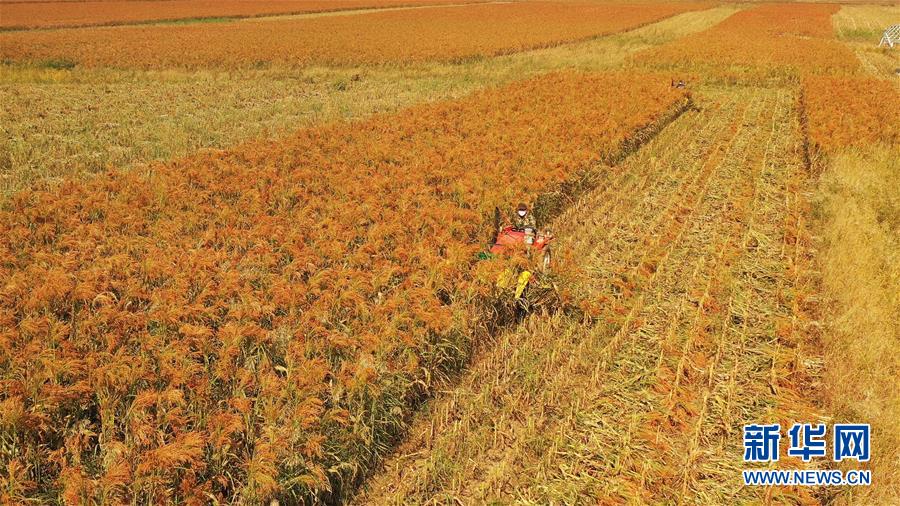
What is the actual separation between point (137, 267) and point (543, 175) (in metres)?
6.99

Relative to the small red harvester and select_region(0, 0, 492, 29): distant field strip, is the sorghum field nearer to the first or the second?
the small red harvester

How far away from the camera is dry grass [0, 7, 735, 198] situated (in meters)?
13.2

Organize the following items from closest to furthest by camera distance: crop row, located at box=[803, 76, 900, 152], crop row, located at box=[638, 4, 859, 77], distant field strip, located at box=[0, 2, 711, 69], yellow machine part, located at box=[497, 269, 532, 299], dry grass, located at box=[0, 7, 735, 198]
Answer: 1. yellow machine part, located at box=[497, 269, 532, 299]
2. dry grass, located at box=[0, 7, 735, 198]
3. crop row, located at box=[803, 76, 900, 152]
4. crop row, located at box=[638, 4, 859, 77]
5. distant field strip, located at box=[0, 2, 711, 69]

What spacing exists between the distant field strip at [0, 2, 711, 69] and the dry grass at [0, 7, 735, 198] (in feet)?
8.31

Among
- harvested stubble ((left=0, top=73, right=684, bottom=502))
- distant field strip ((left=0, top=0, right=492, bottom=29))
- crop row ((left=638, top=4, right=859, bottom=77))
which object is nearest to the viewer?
harvested stubble ((left=0, top=73, right=684, bottom=502))

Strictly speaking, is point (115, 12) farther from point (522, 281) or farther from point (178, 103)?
point (522, 281)

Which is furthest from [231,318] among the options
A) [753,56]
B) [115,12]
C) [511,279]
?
[115,12]

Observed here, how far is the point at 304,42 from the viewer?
37531mm

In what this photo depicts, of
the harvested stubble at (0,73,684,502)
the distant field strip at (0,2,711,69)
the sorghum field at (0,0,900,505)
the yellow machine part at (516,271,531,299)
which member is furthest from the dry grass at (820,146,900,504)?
the distant field strip at (0,2,711,69)

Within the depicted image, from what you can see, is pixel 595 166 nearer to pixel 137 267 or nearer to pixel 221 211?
pixel 221 211

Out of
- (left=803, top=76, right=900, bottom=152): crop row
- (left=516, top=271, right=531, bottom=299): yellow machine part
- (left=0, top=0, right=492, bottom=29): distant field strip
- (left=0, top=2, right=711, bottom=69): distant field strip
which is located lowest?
(left=516, top=271, right=531, bottom=299): yellow machine part

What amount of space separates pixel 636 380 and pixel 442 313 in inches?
90.8

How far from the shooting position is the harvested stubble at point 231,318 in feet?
12.6

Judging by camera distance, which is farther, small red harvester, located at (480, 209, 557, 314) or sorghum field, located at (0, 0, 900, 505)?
small red harvester, located at (480, 209, 557, 314)
